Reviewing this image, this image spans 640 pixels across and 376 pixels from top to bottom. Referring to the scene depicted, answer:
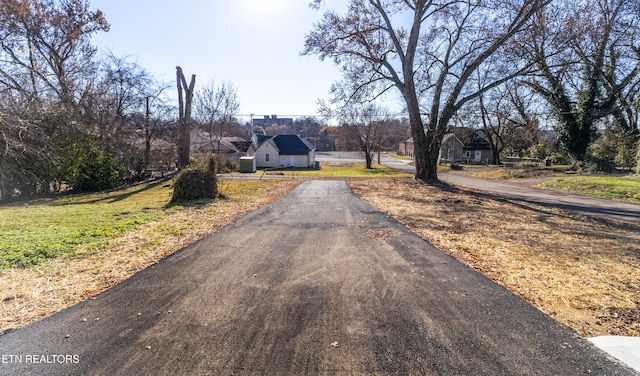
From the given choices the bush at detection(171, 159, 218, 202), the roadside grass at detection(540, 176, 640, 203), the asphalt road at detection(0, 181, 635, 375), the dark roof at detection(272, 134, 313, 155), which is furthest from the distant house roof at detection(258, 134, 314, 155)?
the asphalt road at detection(0, 181, 635, 375)

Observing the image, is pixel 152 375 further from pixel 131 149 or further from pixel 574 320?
pixel 131 149

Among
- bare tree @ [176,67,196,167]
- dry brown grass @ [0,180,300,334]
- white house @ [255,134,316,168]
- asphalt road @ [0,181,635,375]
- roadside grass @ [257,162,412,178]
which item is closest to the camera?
→ asphalt road @ [0,181,635,375]

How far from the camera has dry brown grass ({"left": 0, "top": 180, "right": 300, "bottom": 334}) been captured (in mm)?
3318

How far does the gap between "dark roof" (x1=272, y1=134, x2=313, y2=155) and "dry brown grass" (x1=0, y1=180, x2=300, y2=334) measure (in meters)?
41.1

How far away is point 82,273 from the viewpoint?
429 cm

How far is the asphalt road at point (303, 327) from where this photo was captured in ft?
8.05

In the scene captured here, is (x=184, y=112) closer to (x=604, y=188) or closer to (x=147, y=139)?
(x=147, y=139)

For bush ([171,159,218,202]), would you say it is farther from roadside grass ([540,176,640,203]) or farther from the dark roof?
the dark roof

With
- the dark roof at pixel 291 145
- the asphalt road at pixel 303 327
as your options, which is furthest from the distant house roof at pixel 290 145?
the asphalt road at pixel 303 327

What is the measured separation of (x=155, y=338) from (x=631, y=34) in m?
32.2

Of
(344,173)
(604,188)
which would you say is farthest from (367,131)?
(604,188)

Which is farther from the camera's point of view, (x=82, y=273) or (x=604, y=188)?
(x=604, y=188)

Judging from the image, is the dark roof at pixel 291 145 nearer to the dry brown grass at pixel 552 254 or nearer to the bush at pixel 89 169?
the bush at pixel 89 169

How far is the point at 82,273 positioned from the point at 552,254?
24.3 feet
